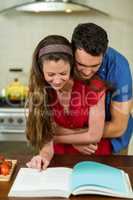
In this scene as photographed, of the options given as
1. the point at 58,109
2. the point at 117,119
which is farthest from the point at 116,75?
the point at 58,109

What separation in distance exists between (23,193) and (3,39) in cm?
176

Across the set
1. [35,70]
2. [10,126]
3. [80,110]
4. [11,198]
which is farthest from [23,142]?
[11,198]

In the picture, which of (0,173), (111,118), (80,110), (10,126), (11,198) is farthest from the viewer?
(10,126)

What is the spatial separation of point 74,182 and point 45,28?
1707 millimetres

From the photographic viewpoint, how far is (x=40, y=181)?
119cm

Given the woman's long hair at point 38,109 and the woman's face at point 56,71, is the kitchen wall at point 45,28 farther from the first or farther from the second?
the woman's face at point 56,71

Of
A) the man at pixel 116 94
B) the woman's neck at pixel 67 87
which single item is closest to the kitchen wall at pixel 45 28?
the man at pixel 116 94

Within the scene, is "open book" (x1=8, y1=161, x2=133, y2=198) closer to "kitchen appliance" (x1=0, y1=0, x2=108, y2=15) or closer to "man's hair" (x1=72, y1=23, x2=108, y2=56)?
"man's hair" (x1=72, y1=23, x2=108, y2=56)

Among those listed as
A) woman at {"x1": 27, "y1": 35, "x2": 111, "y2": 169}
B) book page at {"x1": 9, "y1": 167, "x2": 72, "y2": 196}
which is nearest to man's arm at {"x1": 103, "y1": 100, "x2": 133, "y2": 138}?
woman at {"x1": 27, "y1": 35, "x2": 111, "y2": 169}

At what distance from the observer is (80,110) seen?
1486 mm

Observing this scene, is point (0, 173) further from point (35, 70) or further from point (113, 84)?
point (113, 84)

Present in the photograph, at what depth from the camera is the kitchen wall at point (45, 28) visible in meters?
2.59

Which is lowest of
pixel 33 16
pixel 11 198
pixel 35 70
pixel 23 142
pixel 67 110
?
pixel 23 142

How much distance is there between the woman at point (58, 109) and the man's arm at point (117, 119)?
0.34 feet
